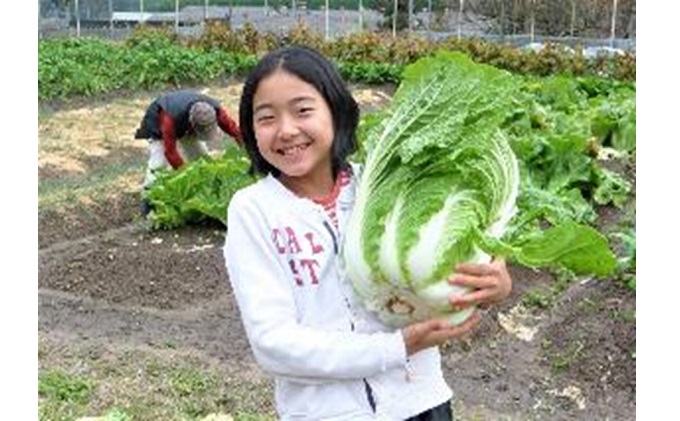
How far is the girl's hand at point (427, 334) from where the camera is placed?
75.7 inches

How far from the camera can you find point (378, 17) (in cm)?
2561

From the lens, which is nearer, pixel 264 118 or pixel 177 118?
pixel 264 118

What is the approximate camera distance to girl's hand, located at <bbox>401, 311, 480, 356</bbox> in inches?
75.7

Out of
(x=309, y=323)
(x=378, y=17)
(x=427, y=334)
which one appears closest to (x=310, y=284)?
(x=309, y=323)

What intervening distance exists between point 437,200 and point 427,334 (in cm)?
28

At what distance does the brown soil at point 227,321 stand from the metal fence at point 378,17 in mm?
15710

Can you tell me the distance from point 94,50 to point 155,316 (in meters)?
13.0

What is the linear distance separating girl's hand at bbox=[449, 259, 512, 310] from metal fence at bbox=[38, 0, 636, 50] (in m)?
20.4

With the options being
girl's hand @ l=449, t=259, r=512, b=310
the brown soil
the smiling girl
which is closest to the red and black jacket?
the brown soil

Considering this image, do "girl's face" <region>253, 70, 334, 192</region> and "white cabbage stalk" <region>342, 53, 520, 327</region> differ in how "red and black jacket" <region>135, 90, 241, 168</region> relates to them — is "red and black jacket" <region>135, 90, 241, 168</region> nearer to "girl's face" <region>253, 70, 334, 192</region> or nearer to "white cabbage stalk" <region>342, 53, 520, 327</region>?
"white cabbage stalk" <region>342, 53, 520, 327</region>

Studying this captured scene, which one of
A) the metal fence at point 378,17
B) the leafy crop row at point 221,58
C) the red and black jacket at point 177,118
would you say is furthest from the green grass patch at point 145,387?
the metal fence at point 378,17

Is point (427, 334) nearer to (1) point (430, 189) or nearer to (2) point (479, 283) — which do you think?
(2) point (479, 283)

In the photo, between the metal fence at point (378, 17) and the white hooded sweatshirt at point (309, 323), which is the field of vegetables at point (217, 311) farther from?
the metal fence at point (378, 17)

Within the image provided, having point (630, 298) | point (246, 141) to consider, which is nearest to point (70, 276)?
point (630, 298)
